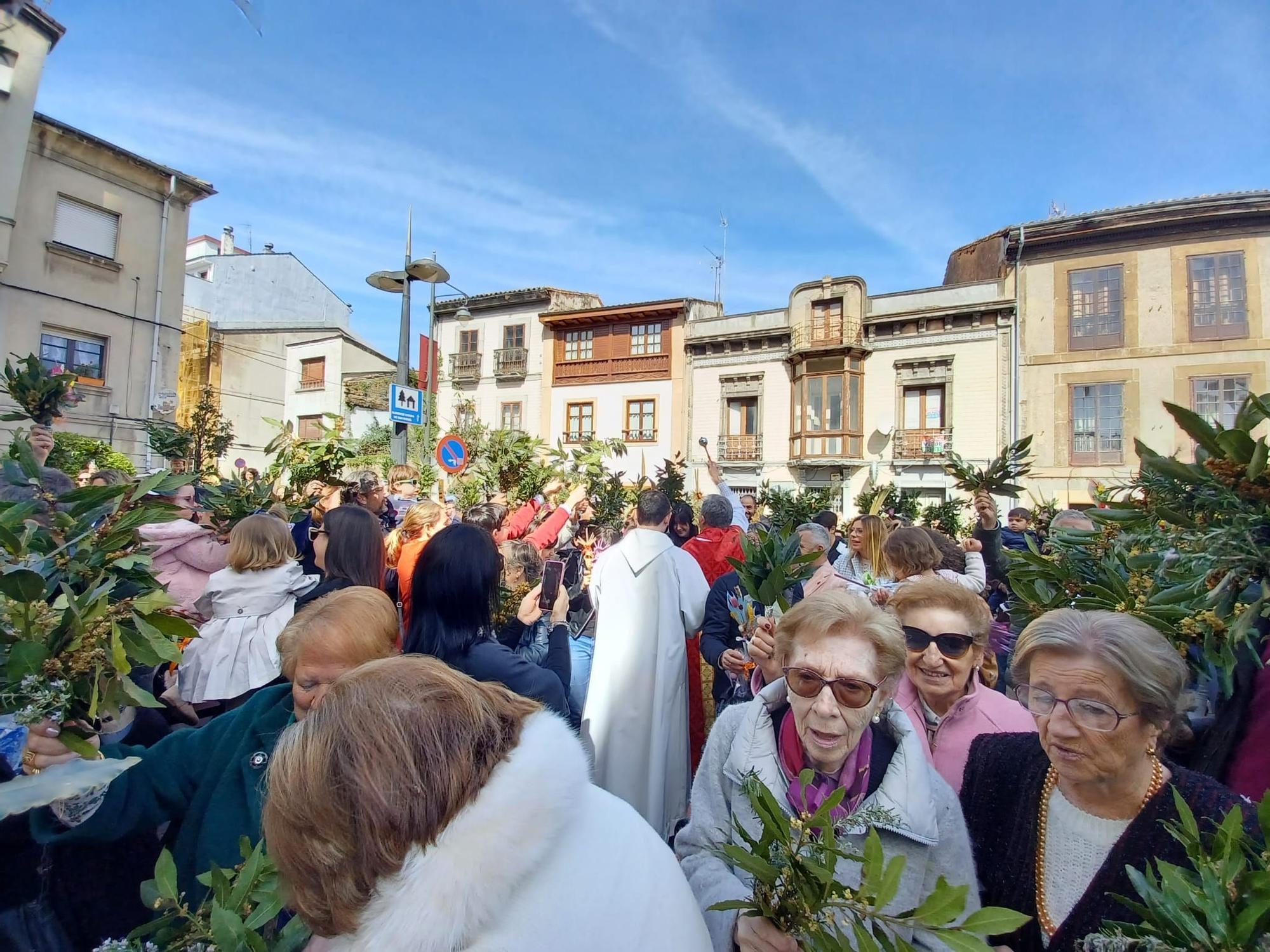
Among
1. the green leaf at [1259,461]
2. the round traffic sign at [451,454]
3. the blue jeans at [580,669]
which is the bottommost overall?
the blue jeans at [580,669]

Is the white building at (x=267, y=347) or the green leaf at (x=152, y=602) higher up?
the white building at (x=267, y=347)

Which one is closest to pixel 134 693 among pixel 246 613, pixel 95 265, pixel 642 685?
pixel 246 613

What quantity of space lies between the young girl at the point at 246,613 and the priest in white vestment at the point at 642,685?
160cm

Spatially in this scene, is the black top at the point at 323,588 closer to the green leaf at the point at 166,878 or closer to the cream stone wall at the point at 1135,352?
the green leaf at the point at 166,878

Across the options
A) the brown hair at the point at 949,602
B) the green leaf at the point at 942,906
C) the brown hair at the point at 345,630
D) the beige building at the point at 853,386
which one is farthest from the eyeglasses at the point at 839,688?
the beige building at the point at 853,386

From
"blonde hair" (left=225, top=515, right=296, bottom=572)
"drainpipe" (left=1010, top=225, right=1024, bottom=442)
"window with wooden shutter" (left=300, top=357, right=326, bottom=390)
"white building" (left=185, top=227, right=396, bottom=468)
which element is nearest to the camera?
"blonde hair" (left=225, top=515, right=296, bottom=572)

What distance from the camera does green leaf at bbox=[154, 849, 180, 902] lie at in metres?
1.30

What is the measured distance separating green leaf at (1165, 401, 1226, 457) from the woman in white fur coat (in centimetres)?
171

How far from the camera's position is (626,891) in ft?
3.77

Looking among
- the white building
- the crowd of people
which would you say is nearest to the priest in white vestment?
the crowd of people

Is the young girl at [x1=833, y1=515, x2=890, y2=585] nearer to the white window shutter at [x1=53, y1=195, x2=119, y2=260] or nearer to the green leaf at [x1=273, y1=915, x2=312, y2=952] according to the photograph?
the green leaf at [x1=273, y1=915, x2=312, y2=952]

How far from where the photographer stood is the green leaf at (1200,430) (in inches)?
66.2

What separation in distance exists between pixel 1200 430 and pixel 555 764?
71.4 inches

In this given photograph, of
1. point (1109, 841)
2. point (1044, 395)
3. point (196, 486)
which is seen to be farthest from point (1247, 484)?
point (1044, 395)
